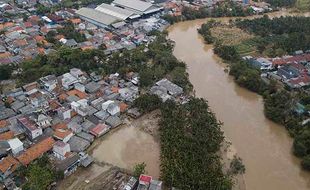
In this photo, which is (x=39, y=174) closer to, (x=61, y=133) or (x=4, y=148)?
(x=4, y=148)

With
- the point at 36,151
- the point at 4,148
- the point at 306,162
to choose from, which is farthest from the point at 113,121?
the point at 306,162

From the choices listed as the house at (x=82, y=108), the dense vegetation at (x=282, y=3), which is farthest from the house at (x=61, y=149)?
the dense vegetation at (x=282, y=3)

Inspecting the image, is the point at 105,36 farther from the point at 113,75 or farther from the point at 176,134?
the point at 176,134

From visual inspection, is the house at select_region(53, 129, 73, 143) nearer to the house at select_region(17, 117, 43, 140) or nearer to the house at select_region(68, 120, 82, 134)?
the house at select_region(68, 120, 82, 134)

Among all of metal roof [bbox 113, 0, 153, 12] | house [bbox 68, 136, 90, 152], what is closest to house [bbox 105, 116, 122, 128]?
house [bbox 68, 136, 90, 152]

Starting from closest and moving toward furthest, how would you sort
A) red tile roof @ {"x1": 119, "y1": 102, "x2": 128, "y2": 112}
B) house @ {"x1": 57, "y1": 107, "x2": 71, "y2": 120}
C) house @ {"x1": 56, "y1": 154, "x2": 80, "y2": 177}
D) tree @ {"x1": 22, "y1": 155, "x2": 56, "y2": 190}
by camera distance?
1. tree @ {"x1": 22, "y1": 155, "x2": 56, "y2": 190}
2. house @ {"x1": 56, "y1": 154, "x2": 80, "y2": 177}
3. house @ {"x1": 57, "y1": 107, "x2": 71, "y2": 120}
4. red tile roof @ {"x1": 119, "y1": 102, "x2": 128, "y2": 112}
